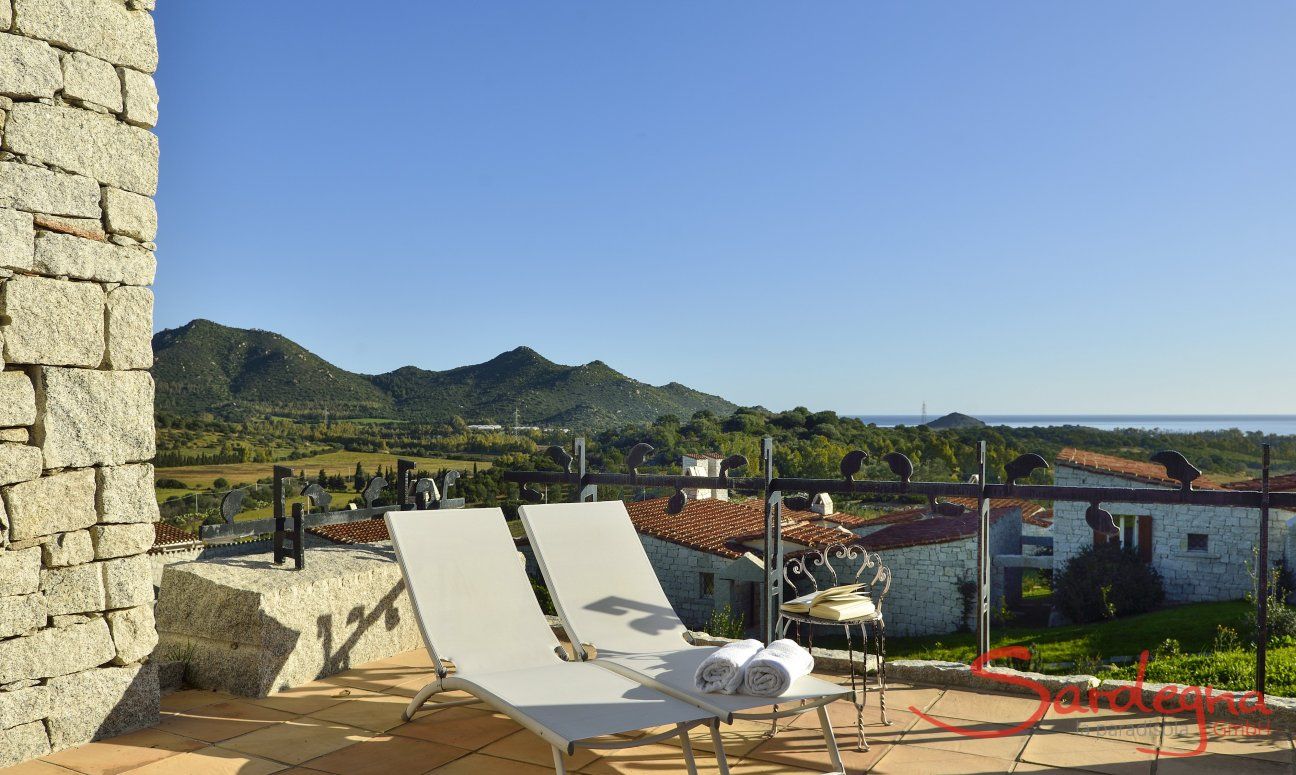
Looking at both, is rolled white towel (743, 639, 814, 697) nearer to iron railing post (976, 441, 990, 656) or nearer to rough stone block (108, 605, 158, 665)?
iron railing post (976, 441, 990, 656)

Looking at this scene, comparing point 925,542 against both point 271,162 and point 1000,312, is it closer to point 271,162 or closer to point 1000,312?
point 271,162

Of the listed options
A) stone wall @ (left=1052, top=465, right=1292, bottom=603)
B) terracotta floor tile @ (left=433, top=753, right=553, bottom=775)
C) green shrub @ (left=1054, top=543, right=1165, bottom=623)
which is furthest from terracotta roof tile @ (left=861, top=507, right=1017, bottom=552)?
terracotta floor tile @ (left=433, top=753, right=553, bottom=775)

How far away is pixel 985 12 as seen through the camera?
75.8 ft

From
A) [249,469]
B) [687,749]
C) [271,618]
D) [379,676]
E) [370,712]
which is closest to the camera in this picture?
[687,749]

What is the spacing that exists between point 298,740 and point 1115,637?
2804 centimetres

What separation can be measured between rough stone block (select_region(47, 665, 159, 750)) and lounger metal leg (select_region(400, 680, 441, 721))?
109 cm

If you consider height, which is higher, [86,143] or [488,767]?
[86,143]

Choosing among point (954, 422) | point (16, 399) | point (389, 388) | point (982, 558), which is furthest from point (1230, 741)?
point (954, 422)

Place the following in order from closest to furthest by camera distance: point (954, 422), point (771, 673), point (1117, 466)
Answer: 1. point (771, 673)
2. point (1117, 466)
3. point (954, 422)

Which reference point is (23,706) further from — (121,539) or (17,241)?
(17,241)

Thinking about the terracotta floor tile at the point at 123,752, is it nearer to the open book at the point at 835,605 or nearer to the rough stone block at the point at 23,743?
the rough stone block at the point at 23,743

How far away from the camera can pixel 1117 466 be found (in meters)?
26.5

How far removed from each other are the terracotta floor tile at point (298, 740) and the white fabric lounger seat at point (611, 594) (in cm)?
102

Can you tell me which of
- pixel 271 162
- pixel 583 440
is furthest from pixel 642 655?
pixel 271 162
